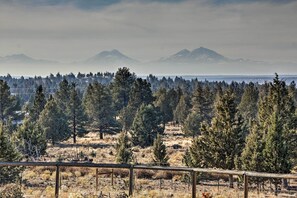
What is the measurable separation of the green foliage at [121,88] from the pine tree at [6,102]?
21812mm

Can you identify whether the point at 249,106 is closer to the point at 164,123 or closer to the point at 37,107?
the point at 164,123

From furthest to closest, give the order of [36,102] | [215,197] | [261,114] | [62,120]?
[36,102] → [62,120] → [261,114] → [215,197]

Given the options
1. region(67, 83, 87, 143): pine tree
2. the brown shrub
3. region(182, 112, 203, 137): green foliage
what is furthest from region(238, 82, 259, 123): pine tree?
the brown shrub

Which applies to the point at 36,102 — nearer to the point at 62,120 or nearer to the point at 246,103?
the point at 62,120

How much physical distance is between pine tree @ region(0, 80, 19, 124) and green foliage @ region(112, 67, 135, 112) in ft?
71.6

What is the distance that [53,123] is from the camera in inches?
2445

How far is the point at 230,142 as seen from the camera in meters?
31.4

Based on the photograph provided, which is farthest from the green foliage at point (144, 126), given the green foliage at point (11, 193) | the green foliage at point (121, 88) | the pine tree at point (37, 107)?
the green foliage at point (11, 193)

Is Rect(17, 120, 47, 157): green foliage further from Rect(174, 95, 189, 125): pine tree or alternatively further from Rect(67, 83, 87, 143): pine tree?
Rect(174, 95, 189, 125): pine tree

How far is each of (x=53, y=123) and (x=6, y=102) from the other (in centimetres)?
1746

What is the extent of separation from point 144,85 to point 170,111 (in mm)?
13348

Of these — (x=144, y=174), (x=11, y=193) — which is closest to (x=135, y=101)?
(x=144, y=174)

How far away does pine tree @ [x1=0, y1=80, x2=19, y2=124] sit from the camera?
72562mm

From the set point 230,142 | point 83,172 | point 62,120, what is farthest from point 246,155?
point 62,120
